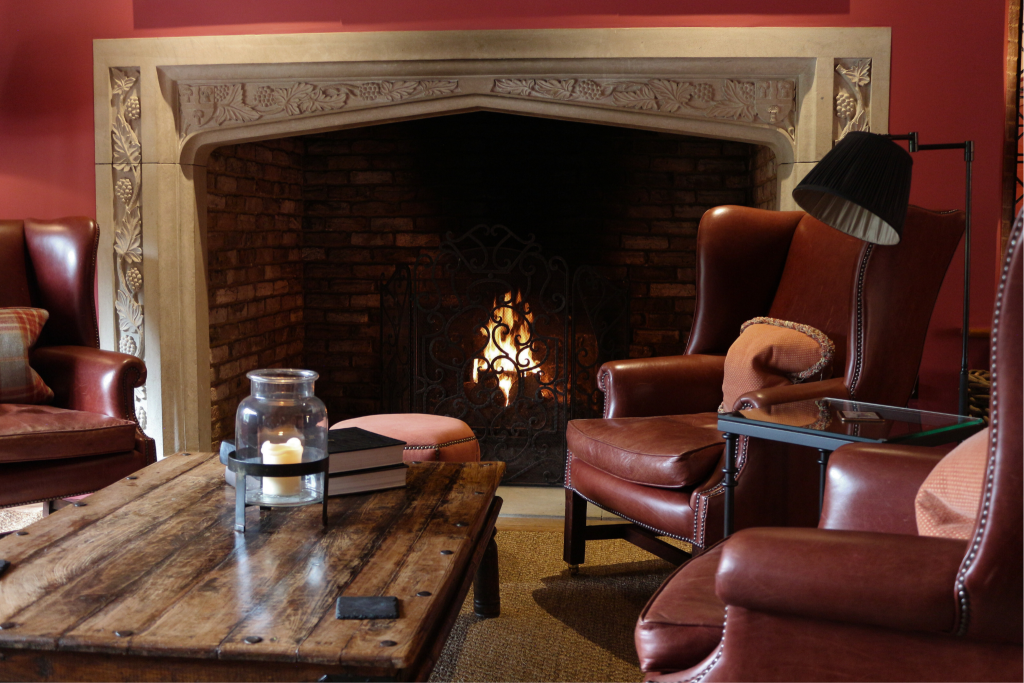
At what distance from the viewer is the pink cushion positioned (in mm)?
1204

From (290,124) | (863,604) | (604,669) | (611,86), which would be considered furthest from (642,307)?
(863,604)

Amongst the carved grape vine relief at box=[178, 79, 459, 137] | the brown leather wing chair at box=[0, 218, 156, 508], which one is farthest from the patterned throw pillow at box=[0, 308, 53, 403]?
the carved grape vine relief at box=[178, 79, 459, 137]

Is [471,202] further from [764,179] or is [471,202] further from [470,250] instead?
[764,179]

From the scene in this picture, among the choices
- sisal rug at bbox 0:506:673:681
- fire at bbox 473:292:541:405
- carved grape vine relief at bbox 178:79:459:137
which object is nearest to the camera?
sisal rug at bbox 0:506:673:681

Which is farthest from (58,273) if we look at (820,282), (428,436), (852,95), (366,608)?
(852,95)

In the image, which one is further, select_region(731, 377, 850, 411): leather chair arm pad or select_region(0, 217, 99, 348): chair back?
select_region(0, 217, 99, 348): chair back

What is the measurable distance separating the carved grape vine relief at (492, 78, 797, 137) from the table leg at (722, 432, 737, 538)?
1609 mm

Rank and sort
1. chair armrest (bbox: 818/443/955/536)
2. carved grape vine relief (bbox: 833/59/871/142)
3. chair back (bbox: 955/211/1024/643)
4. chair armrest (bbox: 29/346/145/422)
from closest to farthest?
1. chair back (bbox: 955/211/1024/643)
2. chair armrest (bbox: 818/443/955/536)
3. chair armrest (bbox: 29/346/145/422)
4. carved grape vine relief (bbox: 833/59/871/142)

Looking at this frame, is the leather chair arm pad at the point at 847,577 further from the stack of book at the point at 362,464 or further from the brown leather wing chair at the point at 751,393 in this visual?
the brown leather wing chair at the point at 751,393

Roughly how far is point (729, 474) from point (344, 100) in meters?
2.11

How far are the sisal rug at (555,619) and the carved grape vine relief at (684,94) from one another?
1.55 meters

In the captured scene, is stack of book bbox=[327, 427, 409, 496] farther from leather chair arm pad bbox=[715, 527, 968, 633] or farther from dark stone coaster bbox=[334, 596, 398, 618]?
leather chair arm pad bbox=[715, 527, 968, 633]

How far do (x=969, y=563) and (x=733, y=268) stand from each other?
198 cm

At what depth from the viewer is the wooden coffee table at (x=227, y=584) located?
1.16 m
